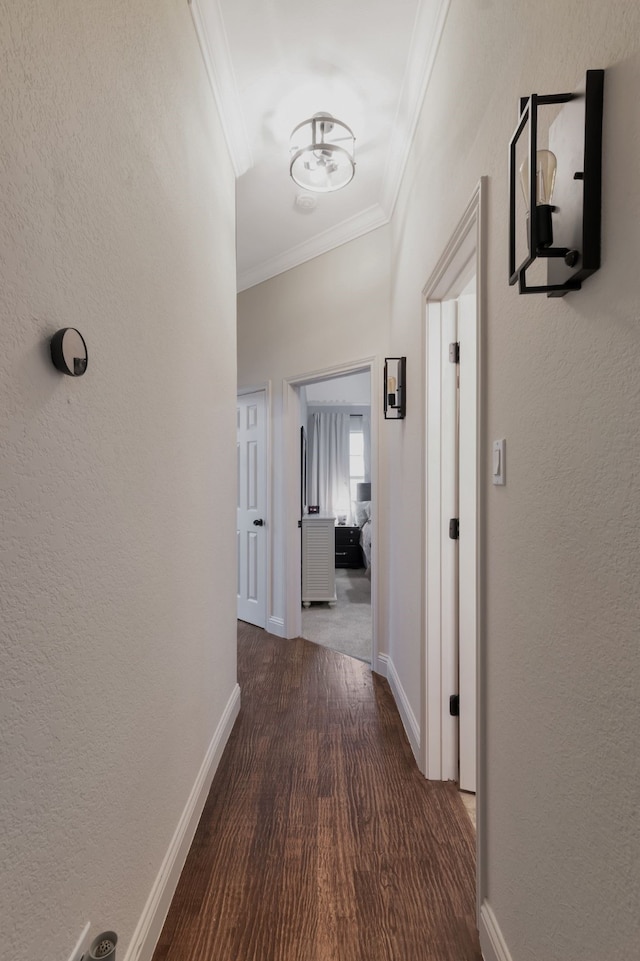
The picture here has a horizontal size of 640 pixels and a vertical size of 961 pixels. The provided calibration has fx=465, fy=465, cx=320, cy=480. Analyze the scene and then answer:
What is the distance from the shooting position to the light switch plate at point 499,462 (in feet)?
3.57

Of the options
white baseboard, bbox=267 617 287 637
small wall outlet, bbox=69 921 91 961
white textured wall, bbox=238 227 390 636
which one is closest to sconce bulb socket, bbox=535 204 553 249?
small wall outlet, bbox=69 921 91 961

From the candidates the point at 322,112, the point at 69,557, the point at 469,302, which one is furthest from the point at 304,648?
the point at 322,112

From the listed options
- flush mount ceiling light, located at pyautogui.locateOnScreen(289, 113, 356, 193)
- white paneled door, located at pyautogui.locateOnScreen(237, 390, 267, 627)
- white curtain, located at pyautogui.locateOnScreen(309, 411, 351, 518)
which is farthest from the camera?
white curtain, located at pyautogui.locateOnScreen(309, 411, 351, 518)

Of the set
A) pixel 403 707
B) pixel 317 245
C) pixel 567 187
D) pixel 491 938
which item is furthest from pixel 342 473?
pixel 567 187

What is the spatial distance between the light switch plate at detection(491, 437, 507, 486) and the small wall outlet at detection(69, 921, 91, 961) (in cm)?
120

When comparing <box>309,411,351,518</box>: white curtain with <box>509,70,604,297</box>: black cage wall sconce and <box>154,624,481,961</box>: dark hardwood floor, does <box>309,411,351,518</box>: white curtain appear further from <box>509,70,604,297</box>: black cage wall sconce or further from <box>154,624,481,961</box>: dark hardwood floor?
<box>509,70,604,297</box>: black cage wall sconce

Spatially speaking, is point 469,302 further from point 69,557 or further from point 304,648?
point 304,648

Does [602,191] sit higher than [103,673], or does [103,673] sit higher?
[602,191]

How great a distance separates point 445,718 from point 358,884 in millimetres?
652

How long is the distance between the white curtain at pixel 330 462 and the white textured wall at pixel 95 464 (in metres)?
5.89

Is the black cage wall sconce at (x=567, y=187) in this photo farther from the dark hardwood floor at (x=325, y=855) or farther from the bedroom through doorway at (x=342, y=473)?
the bedroom through doorway at (x=342, y=473)

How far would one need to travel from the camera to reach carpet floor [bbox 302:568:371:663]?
344 cm

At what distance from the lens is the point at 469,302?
182 cm

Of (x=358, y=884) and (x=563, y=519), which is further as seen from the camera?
(x=358, y=884)
